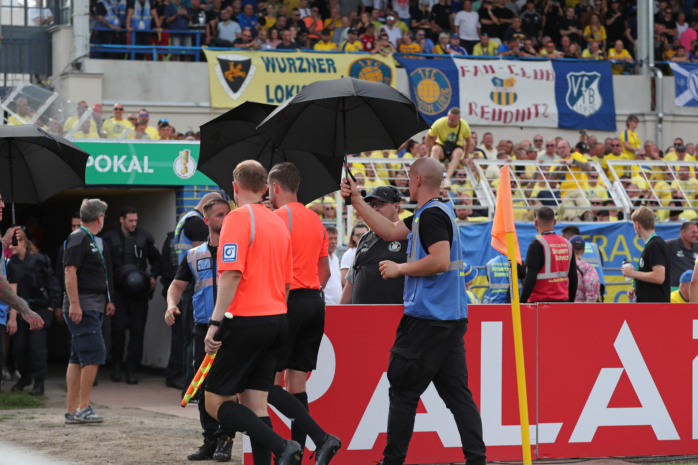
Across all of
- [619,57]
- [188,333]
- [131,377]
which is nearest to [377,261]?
[188,333]

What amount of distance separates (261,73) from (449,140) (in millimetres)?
5239

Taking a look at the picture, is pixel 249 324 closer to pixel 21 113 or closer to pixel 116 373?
pixel 116 373

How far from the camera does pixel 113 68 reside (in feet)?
62.8

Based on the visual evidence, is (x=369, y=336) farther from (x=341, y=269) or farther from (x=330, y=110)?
(x=341, y=269)

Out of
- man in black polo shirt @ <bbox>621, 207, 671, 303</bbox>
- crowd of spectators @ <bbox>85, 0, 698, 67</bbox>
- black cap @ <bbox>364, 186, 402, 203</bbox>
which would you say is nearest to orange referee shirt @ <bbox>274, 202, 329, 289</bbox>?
black cap @ <bbox>364, 186, 402, 203</bbox>

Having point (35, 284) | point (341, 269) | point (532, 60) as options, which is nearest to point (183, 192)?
point (35, 284)

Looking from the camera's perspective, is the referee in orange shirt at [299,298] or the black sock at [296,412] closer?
the black sock at [296,412]

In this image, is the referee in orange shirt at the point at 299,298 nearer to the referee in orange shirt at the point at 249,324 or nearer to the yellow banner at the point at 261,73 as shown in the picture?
the referee in orange shirt at the point at 249,324

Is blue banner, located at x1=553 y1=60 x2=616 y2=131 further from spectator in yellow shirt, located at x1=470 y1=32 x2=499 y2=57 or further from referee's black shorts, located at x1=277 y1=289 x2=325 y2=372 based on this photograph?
referee's black shorts, located at x1=277 y1=289 x2=325 y2=372

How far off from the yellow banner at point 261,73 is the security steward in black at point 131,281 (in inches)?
283

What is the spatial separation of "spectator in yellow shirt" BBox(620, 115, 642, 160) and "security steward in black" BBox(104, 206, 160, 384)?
37.5 feet

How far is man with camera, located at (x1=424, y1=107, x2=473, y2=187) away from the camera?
15883mm

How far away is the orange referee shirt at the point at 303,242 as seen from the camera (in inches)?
257

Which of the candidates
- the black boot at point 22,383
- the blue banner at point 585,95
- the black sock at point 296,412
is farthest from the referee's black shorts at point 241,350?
the blue banner at point 585,95
